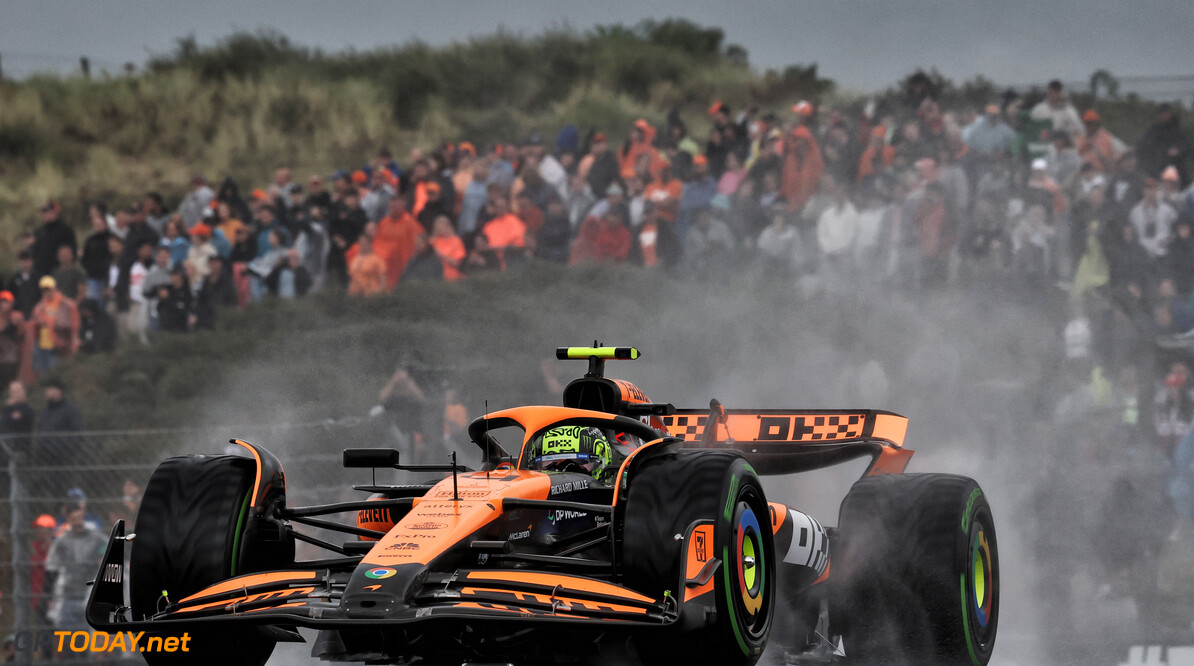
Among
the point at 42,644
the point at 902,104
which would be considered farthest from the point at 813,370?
the point at 42,644

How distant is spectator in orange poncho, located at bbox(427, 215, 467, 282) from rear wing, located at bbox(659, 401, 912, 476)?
10759 millimetres

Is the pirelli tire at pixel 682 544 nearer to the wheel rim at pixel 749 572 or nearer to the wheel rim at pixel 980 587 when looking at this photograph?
the wheel rim at pixel 749 572

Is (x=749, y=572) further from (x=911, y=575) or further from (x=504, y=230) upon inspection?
(x=504, y=230)

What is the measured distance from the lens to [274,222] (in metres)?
20.0

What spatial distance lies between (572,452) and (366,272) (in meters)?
12.6

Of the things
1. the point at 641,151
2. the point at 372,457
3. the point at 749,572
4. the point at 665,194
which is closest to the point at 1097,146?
the point at 665,194

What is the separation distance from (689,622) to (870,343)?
39.3 feet

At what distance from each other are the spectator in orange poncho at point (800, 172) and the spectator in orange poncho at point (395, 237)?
5.38 metres

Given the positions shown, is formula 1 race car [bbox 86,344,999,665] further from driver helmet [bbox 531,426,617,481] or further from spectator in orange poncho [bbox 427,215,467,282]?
spectator in orange poncho [bbox 427,215,467,282]

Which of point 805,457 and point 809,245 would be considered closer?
point 805,457

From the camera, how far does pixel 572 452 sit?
24.7ft

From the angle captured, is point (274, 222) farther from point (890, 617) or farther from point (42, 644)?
point (890, 617)

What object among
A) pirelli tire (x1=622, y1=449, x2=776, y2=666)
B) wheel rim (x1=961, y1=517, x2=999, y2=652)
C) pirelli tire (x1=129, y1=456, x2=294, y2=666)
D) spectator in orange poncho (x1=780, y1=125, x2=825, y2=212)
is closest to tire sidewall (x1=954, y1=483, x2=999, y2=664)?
wheel rim (x1=961, y1=517, x2=999, y2=652)

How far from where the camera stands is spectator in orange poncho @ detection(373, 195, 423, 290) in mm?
19500
